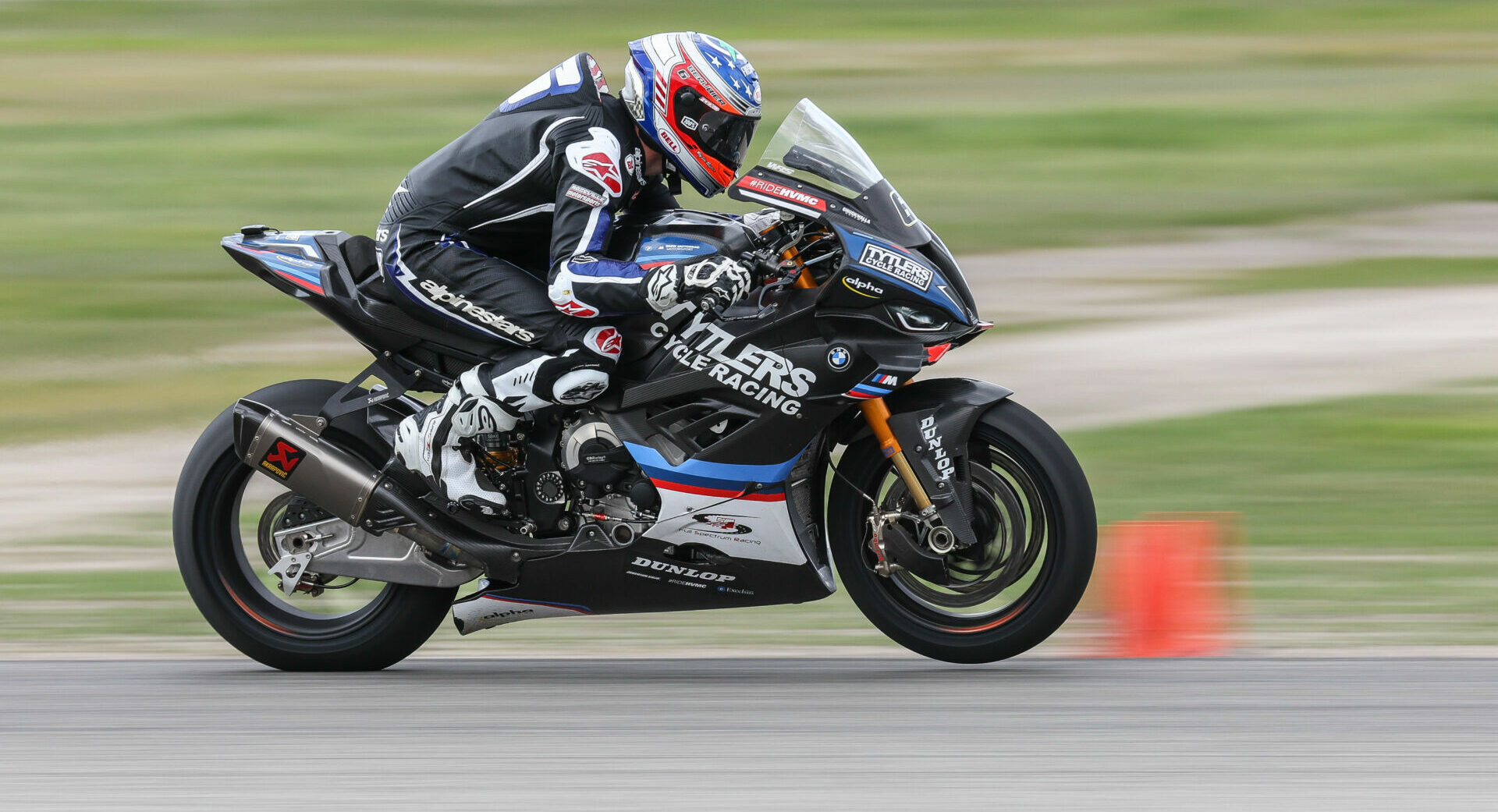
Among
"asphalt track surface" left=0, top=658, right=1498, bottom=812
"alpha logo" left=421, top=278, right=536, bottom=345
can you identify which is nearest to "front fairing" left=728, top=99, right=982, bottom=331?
"alpha logo" left=421, top=278, right=536, bottom=345

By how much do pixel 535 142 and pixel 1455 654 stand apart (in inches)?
126

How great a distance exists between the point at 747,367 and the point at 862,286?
0.41 metres

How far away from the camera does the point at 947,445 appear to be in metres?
5.60

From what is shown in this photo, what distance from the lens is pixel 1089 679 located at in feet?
18.4

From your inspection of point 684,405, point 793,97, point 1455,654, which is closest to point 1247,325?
point 1455,654

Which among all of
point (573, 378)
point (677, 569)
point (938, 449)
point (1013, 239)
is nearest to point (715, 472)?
point (677, 569)

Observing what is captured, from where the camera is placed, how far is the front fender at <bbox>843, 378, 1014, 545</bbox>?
560 cm

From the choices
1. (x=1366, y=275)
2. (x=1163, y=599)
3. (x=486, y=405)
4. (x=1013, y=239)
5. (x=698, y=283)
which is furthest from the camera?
Result: (x=1013, y=239)

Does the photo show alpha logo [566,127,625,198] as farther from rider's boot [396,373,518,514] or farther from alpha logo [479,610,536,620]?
alpha logo [479,610,536,620]

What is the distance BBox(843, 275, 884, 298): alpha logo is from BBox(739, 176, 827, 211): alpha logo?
218 millimetres

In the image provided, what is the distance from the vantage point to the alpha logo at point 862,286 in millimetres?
5520

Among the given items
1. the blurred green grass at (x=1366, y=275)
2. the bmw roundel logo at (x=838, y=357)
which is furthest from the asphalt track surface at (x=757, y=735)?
the blurred green grass at (x=1366, y=275)

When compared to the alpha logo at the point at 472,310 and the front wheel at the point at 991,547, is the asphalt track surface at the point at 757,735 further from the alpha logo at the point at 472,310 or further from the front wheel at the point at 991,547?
the alpha logo at the point at 472,310

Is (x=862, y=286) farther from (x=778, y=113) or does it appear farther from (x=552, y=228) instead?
(x=778, y=113)
